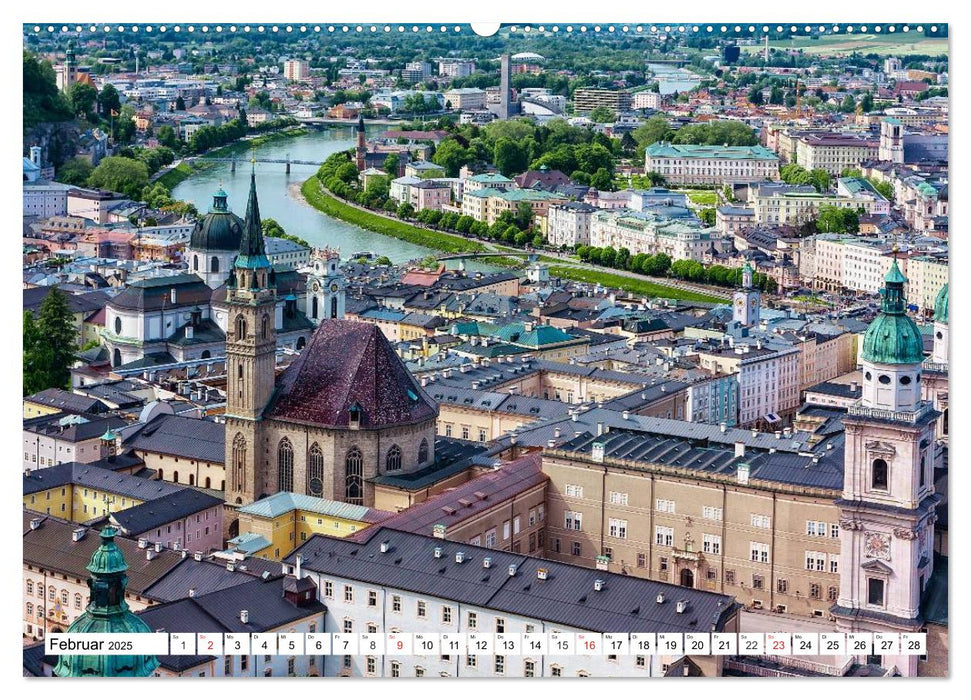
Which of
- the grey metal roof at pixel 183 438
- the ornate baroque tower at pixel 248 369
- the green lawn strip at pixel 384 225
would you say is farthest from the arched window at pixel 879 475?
the green lawn strip at pixel 384 225

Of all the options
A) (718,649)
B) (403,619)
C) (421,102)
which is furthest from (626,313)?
(421,102)

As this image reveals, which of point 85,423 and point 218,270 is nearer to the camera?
point 85,423

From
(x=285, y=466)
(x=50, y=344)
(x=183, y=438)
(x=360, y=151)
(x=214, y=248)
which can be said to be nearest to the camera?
(x=285, y=466)

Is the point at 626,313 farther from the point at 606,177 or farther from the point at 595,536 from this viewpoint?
the point at 606,177

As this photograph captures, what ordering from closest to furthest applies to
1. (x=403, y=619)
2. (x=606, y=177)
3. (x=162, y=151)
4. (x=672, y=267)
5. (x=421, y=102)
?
1. (x=403, y=619)
2. (x=672, y=267)
3. (x=162, y=151)
4. (x=606, y=177)
5. (x=421, y=102)

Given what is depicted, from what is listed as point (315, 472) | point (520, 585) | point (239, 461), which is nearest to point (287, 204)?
point (239, 461)

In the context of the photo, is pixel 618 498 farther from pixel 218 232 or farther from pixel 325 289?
pixel 218 232

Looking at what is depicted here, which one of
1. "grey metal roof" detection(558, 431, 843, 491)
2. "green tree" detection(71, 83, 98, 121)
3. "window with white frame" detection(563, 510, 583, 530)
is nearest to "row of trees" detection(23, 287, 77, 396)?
"window with white frame" detection(563, 510, 583, 530)
